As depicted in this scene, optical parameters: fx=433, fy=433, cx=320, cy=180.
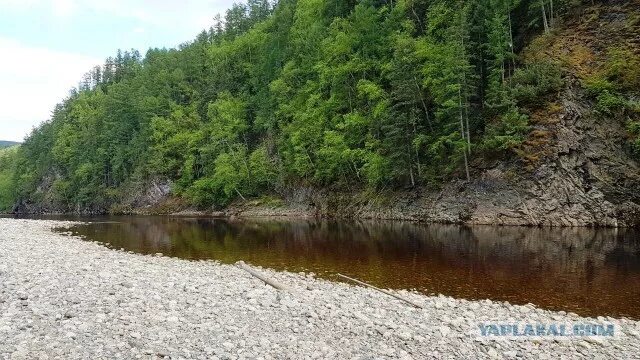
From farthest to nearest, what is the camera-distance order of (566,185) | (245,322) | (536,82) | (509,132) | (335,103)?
(335,103) < (536,82) < (509,132) < (566,185) < (245,322)

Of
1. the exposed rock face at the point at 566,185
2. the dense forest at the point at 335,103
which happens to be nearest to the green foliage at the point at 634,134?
the dense forest at the point at 335,103

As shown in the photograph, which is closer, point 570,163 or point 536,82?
point 570,163

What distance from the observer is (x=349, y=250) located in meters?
26.5

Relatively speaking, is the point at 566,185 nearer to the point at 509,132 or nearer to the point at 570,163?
the point at 570,163

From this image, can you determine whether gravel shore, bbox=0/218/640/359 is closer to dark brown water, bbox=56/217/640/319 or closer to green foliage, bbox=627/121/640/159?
dark brown water, bbox=56/217/640/319

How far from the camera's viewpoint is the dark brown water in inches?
622

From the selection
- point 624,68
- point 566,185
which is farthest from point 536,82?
point 566,185

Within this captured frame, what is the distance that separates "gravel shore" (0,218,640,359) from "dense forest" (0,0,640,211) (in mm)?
30454

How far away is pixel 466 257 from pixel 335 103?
38462 mm

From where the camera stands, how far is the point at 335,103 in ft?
190

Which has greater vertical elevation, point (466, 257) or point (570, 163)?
point (570, 163)

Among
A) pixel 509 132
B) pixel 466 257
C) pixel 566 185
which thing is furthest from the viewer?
pixel 509 132

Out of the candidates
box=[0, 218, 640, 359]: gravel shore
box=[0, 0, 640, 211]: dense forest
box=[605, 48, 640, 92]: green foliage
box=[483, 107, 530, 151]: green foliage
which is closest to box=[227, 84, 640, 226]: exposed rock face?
box=[0, 0, 640, 211]: dense forest

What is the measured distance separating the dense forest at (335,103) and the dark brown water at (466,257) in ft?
38.5
